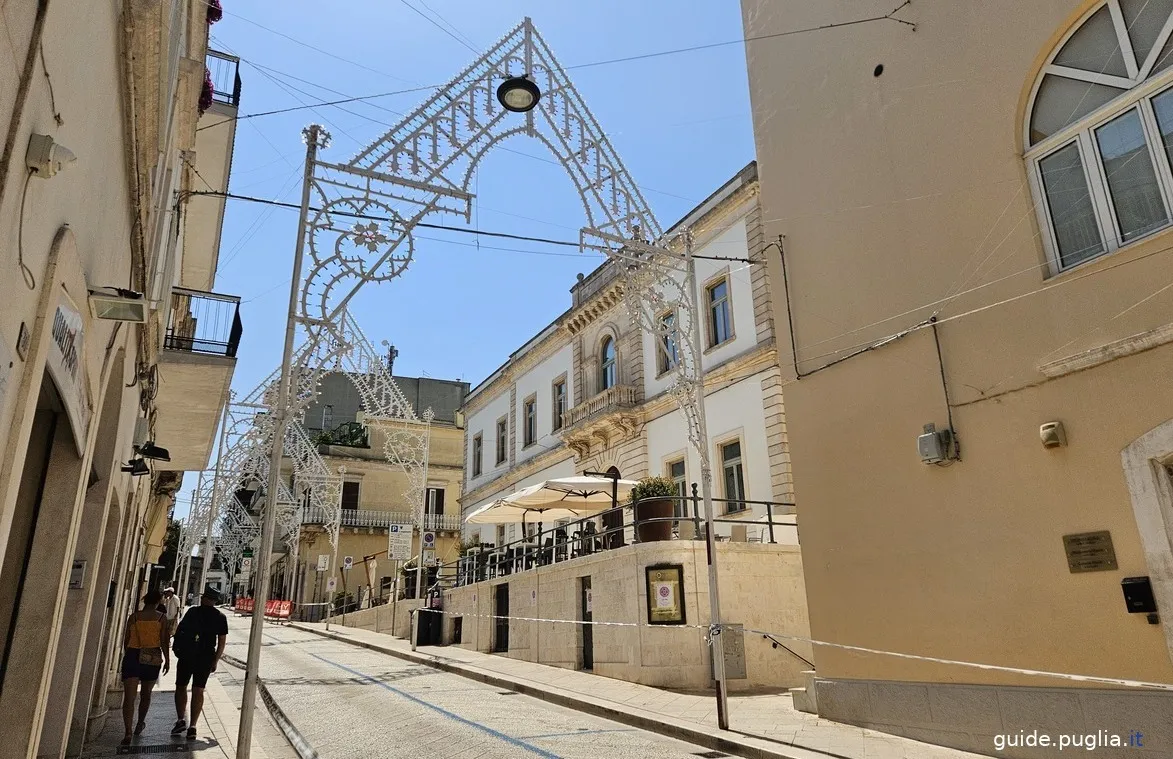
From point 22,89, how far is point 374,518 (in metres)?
44.2

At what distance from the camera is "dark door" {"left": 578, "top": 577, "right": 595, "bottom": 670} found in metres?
14.4

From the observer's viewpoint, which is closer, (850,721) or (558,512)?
(850,721)

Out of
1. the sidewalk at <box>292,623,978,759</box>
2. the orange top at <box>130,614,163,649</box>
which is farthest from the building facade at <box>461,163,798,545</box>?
the orange top at <box>130,614,163,649</box>

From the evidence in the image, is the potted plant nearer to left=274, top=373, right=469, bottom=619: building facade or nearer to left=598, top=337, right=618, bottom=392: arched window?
left=598, top=337, right=618, bottom=392: arched window

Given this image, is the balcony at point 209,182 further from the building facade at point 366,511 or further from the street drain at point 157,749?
the building facade at point 366,511

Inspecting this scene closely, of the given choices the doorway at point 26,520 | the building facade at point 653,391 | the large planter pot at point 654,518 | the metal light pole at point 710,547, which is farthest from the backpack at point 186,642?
the building facade at point 653,391

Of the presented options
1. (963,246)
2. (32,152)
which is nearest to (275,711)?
(32,152)

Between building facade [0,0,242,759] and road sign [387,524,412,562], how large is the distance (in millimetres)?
10959

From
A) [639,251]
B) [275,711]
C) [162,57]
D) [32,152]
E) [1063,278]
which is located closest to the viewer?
[32,152]

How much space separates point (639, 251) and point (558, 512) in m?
11.6

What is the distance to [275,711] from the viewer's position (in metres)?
10.5

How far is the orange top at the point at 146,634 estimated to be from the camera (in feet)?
29.3

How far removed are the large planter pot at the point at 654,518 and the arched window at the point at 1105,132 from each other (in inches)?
297

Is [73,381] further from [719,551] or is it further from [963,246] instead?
[719,551]
